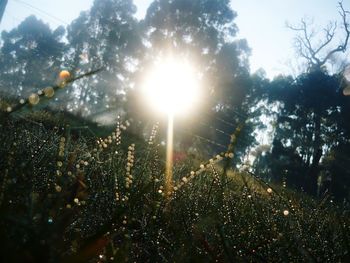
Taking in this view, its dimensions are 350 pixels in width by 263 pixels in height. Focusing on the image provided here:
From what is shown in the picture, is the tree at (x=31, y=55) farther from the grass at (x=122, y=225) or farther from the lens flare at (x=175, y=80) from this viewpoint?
the grass at (x=122, y=225)

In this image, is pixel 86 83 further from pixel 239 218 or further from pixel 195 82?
pixel 239 218

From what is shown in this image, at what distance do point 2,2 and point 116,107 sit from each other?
15.5 meters

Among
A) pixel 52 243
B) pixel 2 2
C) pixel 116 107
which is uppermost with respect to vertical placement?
pixel 116 107

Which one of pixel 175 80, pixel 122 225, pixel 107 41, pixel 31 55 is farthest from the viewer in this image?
pixel 31 55

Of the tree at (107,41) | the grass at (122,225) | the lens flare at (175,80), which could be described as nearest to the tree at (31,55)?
the tree at (107,41)

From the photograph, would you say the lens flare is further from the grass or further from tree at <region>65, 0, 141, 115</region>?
the grass

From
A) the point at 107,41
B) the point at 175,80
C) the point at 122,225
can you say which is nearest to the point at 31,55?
the point at 107,41

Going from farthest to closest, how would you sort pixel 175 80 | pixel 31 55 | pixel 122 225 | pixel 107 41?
1. pixel 31 55
2. pixel 107 41
3. pixel 175 80
4. pixel 122 225

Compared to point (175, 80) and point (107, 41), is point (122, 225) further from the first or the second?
point (107, 41)

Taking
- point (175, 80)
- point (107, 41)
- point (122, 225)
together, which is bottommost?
point (122, 225)

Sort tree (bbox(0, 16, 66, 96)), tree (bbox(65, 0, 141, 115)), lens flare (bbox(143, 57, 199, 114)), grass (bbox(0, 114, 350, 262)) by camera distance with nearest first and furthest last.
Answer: grass (bbox(0, 114, 350, 262)), lens flare (bbox(143, 57, 199, 114)), tree (bbox(65, 0, 141, 115)), tree (bbox(0, 16, 66, 96))

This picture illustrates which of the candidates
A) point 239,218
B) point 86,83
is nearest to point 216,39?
point 86,83

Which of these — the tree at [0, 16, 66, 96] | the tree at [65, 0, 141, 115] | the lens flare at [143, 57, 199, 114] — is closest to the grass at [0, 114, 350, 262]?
the lens flare at [143, 57, 199, 114]

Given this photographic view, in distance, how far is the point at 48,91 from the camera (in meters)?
0.70
